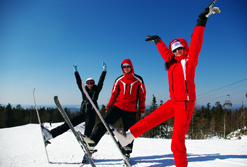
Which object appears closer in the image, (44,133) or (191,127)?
(44,133)

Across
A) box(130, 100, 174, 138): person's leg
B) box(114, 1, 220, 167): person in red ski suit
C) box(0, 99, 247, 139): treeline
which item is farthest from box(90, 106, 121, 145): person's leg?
box(0, 99, 247, 139): treeline

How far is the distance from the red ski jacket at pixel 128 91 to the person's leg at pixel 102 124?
0.18 metres

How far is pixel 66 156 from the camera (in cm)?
411

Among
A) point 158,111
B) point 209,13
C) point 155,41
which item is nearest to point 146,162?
point 158,111

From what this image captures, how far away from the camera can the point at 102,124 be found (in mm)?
3146

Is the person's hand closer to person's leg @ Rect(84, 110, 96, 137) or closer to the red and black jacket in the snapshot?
the red and black jacket

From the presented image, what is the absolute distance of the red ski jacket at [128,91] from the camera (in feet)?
11.5

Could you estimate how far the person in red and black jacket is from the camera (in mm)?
3469

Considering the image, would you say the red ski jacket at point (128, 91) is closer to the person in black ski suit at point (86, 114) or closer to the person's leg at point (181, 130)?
the person in black ski suit at point (86, 114)

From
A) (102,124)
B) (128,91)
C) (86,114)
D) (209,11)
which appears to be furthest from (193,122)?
(209,11)

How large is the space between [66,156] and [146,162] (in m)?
2.52

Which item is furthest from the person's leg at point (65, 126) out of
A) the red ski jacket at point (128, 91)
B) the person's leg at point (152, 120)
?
the person's leg at point (152, 120)

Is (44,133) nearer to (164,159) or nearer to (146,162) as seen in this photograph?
(146,162)

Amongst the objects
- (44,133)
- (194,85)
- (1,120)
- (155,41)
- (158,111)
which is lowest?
(1,120)
